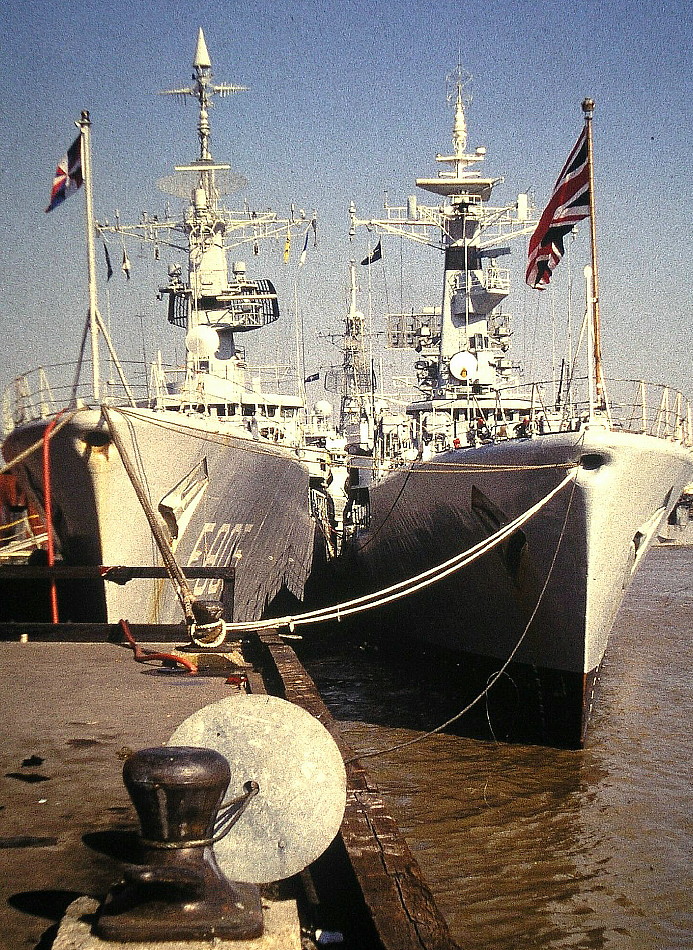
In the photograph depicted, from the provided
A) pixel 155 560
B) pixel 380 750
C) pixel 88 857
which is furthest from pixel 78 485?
pixel 88 857

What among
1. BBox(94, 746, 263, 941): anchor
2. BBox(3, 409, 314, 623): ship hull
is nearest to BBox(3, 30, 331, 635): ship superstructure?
BBox(3, 409, 314, 623): ship hull

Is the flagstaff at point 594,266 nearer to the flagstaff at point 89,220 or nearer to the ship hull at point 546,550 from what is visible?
the ship hull at point 546,550

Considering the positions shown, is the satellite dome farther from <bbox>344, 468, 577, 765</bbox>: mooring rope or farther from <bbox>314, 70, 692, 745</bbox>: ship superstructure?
<bbox>344, 468, 577, 765</bbox>: mooring rope

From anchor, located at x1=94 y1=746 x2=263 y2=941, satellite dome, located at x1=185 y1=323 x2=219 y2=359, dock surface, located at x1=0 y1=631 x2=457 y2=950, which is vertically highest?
satellite dome, located at x1=185 y1=323 x2=219 y2=359

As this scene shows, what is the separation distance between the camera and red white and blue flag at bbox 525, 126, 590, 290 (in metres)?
9.88

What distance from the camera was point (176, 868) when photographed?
9.69ft

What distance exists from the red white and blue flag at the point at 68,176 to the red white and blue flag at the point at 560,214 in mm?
5012

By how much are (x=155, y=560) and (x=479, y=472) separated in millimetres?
4101

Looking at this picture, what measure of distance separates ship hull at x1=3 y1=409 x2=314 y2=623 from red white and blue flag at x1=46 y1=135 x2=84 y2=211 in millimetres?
2398

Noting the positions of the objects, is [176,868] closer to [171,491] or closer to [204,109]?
[171,491]

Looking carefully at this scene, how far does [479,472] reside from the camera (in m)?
10.8

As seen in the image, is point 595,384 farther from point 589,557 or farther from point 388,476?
point 388,476

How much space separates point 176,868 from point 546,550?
290 inches

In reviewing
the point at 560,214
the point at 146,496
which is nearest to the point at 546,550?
the point at 560,214
